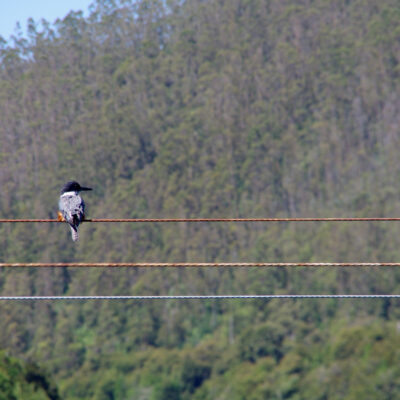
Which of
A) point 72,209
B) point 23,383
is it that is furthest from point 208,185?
point 72,209

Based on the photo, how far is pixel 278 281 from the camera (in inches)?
4988

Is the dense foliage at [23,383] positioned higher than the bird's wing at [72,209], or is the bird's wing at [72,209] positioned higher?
the bird's wing at [72,209]

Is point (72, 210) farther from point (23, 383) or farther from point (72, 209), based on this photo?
point (23, 383)

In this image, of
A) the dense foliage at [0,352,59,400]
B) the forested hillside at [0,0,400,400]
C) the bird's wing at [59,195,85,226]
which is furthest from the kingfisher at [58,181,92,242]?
the forested hillside at [0,0,400,400]

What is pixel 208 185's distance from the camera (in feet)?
495

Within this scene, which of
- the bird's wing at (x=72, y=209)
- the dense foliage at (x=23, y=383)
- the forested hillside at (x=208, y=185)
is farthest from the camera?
the forested hillside at (x=208, y=185)

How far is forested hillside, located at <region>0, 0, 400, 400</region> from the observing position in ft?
385

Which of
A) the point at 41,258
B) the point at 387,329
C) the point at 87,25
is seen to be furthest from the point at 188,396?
the point at 87,25

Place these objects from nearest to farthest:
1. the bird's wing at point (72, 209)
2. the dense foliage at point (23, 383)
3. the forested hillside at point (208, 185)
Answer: the bird's wing at point (72, 209)
the dense foliage at point (23, 383)
the forested hillside at point (208, 185)

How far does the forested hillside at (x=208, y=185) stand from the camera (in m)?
117

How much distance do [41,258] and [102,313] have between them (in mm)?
16957

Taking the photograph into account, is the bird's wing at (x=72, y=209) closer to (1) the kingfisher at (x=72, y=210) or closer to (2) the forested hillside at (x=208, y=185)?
(1) the kingfisher at (x=72, y=210)

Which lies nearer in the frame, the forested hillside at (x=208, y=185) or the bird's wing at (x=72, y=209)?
the bird's wing at (x=72, y=209)

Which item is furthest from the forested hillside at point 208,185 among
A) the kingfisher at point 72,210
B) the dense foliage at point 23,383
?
the kingfisher at point 72,210
